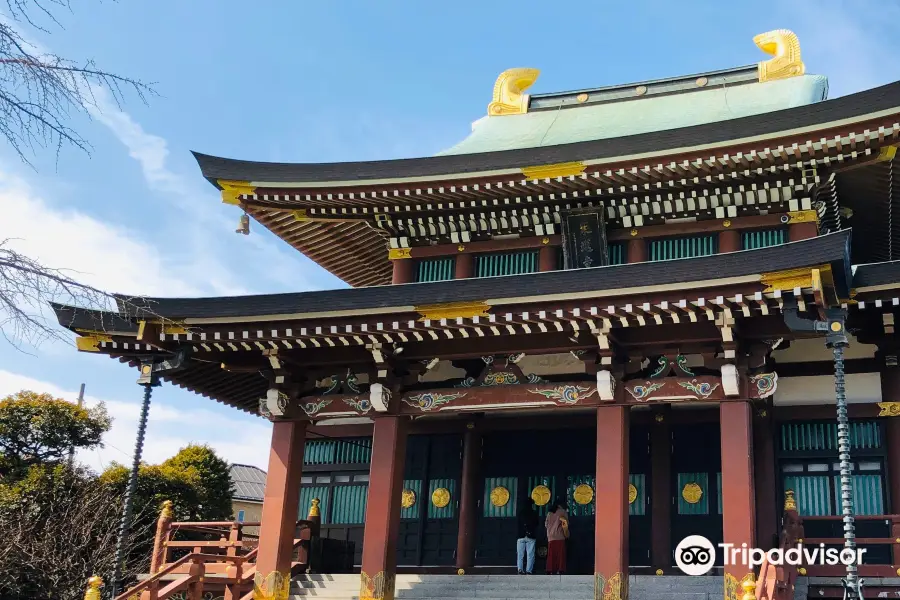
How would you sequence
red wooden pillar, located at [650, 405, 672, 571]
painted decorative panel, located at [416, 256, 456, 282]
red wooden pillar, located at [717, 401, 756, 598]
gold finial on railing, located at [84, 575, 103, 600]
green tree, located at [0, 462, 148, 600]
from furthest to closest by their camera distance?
green tree, located at [0, 462, 148, 600] < painted decorative panel, located at [416, 256, 456, 282] < red wooden pillar, located at [650, 405, 672, 571] < gold finial on railing, located at [84, 575, 103, 600] < red wooden pillar, located at [717, 401, 756, 598]

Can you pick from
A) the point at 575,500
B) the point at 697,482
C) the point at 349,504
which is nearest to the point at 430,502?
the point at 349,504

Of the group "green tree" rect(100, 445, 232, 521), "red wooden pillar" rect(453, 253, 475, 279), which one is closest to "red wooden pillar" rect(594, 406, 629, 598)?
"red wooden pillar" rect(453, 253, 475, 279)

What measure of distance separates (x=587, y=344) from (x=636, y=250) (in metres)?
3.33

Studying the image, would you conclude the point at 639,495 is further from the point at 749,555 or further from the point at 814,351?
the point at 814,351

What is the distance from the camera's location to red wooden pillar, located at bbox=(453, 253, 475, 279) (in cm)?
1792

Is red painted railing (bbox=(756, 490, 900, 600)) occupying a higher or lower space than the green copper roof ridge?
lower

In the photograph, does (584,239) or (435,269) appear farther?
(435,269)

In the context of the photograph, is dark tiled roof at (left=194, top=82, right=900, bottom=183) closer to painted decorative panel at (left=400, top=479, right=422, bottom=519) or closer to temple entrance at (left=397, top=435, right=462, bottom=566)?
temple entrance at (left=397, top=435, right=462, bottom=566)

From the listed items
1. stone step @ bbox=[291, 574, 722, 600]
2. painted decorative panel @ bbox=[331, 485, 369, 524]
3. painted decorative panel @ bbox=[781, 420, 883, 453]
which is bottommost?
stone step @ bbox=[291, 574, 722, 600]

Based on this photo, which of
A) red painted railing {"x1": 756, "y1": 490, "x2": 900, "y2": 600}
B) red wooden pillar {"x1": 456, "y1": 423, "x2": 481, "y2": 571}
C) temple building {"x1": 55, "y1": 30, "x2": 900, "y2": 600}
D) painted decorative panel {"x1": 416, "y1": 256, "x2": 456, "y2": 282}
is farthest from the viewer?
painted decorative panel {"x1": 416, "y1": 256, "x2": 456, "y2": 282}

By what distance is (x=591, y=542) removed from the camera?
Result: 1644 cm

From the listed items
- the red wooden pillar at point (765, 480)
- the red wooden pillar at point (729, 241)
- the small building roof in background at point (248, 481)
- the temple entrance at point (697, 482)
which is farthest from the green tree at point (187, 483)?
the small building roof in background at point (248, 481)

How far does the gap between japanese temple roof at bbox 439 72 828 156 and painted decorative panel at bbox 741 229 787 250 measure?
3.56 m

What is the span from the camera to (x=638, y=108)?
69.7ft
